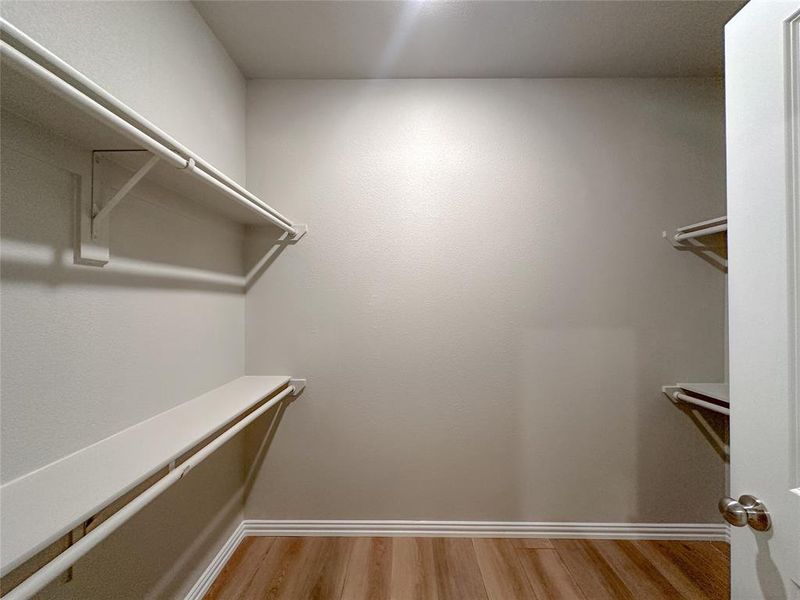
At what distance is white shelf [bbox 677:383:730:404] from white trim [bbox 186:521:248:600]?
2140 mm

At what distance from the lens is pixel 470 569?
68.1 inches

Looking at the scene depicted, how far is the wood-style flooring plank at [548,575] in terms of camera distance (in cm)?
158

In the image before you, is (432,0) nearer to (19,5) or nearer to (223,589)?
(19,5)

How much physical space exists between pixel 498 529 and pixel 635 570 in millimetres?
571

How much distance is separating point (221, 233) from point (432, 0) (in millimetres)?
1224

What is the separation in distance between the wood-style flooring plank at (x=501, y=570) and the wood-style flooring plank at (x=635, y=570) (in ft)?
1.30

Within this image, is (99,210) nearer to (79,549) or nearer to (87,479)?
(87,479)

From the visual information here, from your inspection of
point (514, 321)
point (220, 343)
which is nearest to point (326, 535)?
point (220, 343)

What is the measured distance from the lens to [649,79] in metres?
1.99

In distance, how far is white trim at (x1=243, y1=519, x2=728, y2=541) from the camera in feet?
6.45

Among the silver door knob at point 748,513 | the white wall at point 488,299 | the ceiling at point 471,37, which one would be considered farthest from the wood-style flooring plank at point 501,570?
the ceiling at point 471,37

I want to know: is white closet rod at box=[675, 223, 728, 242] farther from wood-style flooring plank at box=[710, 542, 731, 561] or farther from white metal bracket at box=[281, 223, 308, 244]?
white metal bracket at box=[281, 223, 308, 244]

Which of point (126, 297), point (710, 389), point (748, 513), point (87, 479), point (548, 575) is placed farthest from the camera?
point (710, 389)

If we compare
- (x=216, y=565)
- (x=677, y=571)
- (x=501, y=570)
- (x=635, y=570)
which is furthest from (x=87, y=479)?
(x=677, y=571)
